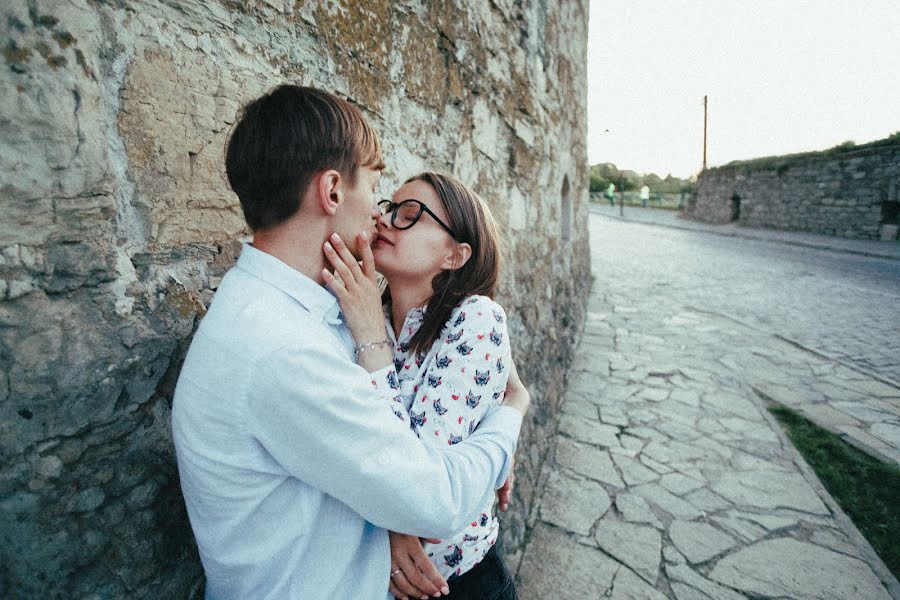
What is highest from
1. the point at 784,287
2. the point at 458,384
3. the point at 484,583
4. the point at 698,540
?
the point at 458,384

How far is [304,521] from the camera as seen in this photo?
0.87 m

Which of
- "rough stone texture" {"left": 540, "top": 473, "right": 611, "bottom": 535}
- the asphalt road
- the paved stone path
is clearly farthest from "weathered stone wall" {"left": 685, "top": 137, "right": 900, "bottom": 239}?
"rough stone texture" {"left": 540, "top": 473, "right": 611, "bottom": 535}

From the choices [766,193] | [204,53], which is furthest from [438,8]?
[766,193]

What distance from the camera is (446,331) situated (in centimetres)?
127

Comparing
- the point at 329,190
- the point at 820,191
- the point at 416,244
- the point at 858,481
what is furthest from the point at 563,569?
the point at 820,191

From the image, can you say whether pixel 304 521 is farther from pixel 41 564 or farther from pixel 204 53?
pixel 204 53

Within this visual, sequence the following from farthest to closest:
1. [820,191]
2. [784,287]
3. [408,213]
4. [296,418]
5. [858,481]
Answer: [820,191]
[784,287]
[858,481]
[408,213]
[296,418]

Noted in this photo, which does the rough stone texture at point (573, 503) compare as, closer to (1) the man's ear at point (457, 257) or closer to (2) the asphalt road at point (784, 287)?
(1) the man's ear at point (457, 257)

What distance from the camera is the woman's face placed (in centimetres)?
136

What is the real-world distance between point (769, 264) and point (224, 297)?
43.5 ft

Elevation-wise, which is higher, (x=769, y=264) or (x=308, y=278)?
(x=308, y=278)

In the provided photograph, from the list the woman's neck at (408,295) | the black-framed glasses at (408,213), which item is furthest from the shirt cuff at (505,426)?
the black-framed glasses at (408,213)

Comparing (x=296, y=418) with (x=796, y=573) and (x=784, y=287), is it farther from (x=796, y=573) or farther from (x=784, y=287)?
(x=784, y=287)

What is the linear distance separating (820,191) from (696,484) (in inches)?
648
